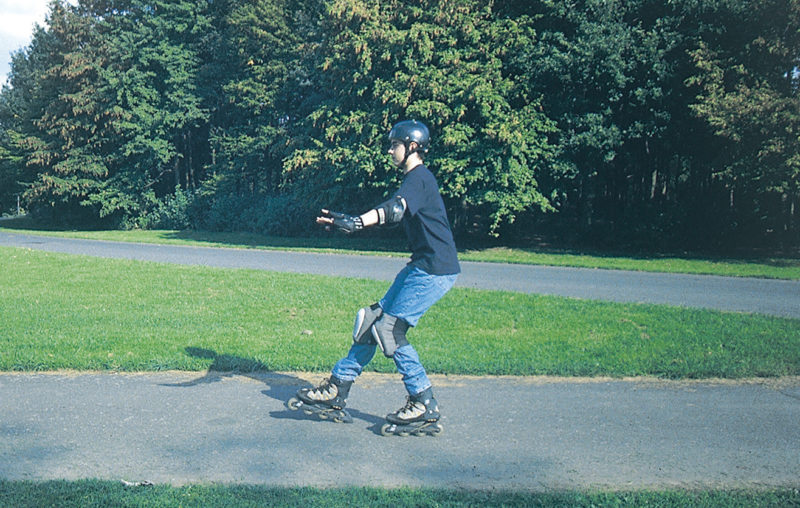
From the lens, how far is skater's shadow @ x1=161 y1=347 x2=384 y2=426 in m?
5.25

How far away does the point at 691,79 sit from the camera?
2077 cm

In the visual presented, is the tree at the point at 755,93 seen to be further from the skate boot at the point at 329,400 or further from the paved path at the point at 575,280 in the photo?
the skate boot at the point at 329,400

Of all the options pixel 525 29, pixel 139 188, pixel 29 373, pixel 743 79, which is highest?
pixel 525 29

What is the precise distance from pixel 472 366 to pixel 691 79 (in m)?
17.4

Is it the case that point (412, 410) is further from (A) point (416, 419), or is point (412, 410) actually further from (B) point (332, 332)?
(B) point (332, 332)

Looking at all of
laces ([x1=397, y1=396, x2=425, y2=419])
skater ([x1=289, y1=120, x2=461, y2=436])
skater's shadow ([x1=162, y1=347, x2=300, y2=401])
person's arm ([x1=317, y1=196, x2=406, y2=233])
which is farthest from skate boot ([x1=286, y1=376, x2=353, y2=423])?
person's arm ([x1=317, y1=196, x2=406, y2=233])

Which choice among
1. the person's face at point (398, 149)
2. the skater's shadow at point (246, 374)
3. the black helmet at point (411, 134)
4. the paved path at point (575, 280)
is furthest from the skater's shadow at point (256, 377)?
the paved path at point (575, 280)

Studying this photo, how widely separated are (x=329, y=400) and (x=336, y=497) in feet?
4.67

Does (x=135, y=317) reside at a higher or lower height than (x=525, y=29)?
lower

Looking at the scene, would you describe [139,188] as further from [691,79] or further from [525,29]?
[691,79]

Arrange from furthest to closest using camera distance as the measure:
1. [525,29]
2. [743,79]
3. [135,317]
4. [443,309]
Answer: [525,29] < [743,79] < [443,309] < [135,317]

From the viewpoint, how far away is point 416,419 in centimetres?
471

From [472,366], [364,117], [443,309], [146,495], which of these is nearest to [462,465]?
[146,495]

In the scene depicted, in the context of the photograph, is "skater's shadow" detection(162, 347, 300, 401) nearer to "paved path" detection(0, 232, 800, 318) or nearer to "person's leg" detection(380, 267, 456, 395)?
"person's leg" detection(380, 267, 456, 395)
